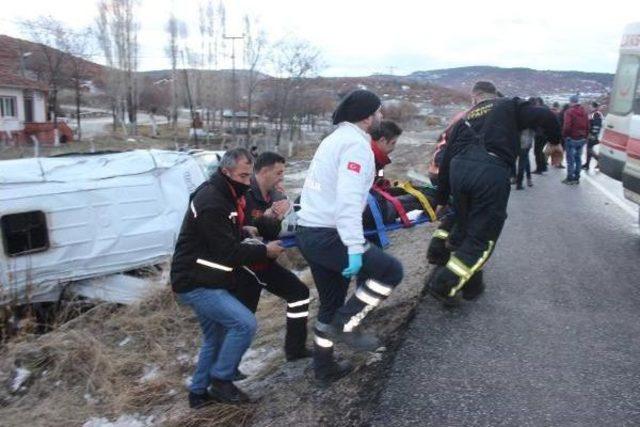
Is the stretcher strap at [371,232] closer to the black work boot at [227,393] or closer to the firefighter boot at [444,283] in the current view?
the firefighter boot at [444,283]

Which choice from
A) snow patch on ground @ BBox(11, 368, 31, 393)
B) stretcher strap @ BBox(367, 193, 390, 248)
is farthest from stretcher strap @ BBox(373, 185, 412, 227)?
snow patch on ground @ BBox(11, 368, 31, 393)

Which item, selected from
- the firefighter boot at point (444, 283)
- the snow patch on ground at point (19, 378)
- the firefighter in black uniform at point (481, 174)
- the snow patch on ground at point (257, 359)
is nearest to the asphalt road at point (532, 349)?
the firefighter boot at point (444, 283)

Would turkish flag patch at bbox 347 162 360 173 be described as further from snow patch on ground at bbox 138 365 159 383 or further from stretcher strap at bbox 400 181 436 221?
snow patch on ground at bbox 138 365 159 383

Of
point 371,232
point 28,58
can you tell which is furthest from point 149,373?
point 28,58

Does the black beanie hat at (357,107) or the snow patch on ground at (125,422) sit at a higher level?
the black beanie hat at (357,107)

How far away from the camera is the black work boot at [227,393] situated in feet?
11.7

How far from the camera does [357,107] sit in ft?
11.3

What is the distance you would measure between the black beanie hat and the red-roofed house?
108ft

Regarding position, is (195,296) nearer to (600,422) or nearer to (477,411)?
(477,411)

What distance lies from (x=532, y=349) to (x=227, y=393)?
2039 mm

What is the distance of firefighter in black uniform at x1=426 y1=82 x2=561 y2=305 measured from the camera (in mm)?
4309

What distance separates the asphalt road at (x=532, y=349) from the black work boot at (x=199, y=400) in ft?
3.75

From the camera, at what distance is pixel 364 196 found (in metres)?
3.37

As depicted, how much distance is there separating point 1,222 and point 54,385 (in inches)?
168
